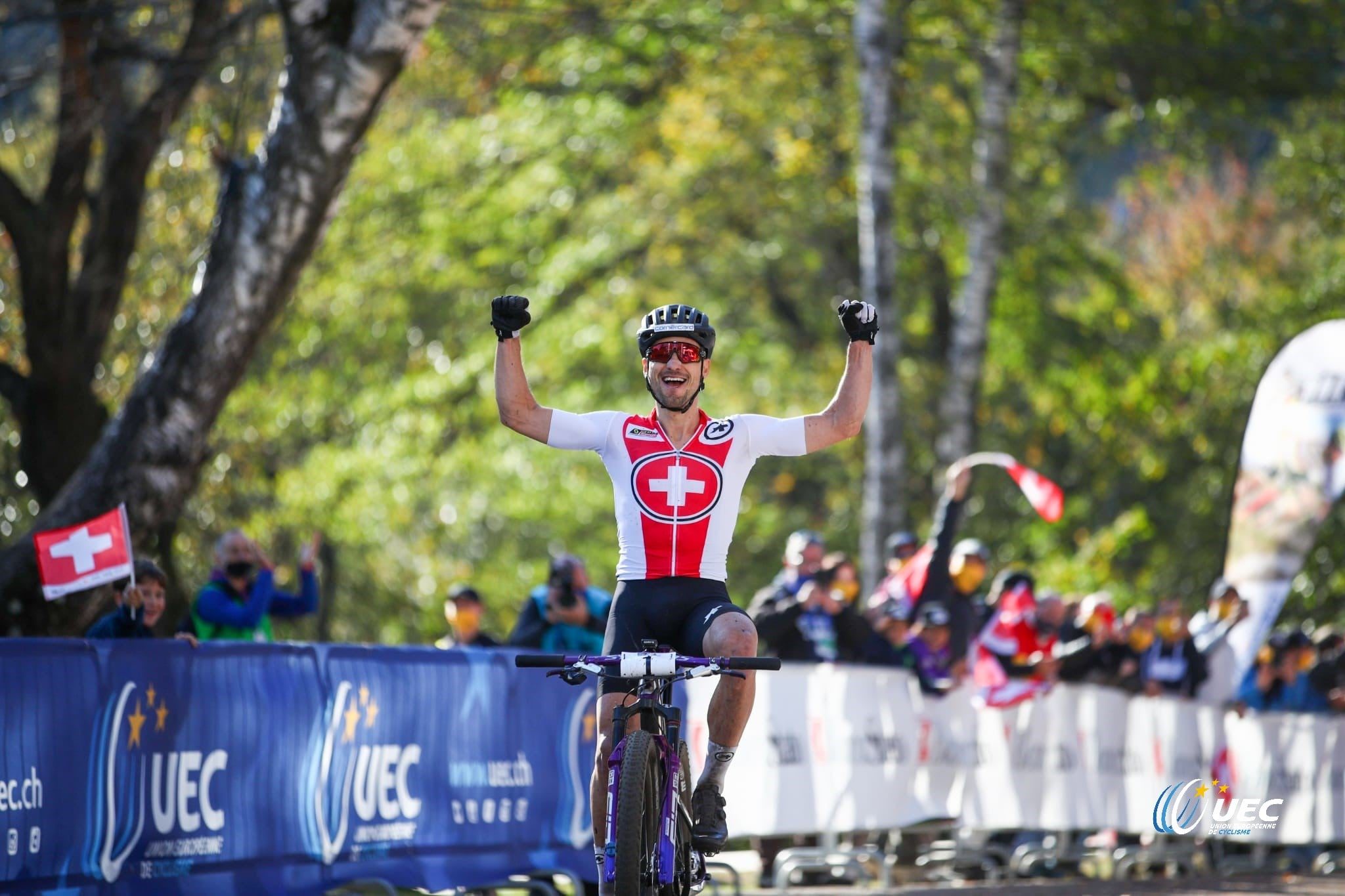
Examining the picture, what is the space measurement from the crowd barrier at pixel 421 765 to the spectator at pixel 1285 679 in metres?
1.82

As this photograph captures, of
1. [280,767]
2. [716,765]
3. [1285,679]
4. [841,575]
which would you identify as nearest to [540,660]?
[716,765]

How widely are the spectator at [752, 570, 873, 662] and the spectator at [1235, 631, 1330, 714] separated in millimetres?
5654

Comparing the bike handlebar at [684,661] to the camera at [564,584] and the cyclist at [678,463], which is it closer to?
the cyclist at [678,463]

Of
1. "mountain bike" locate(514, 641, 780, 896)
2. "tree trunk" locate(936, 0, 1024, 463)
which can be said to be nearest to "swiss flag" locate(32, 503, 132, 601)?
"mountain bike" locate(514, 641, 780, 896)

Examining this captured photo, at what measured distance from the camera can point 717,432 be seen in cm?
790

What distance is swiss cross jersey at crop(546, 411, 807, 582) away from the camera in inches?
305

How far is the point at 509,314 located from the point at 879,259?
12110 millimetres

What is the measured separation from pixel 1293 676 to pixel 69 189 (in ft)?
37.8

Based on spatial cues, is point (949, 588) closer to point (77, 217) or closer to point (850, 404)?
point (850, 404)

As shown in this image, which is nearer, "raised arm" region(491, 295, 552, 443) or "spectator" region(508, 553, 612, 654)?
"raised arm" region(491, 295, 552, 443)

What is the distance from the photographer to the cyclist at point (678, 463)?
25.0 ft

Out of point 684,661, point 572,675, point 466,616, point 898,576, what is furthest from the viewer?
point 898,576

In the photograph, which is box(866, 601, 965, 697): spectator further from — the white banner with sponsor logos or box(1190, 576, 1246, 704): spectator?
box(1190, 576, 1246, 704): spectator

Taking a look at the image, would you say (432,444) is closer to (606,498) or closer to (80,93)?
(606,498)
